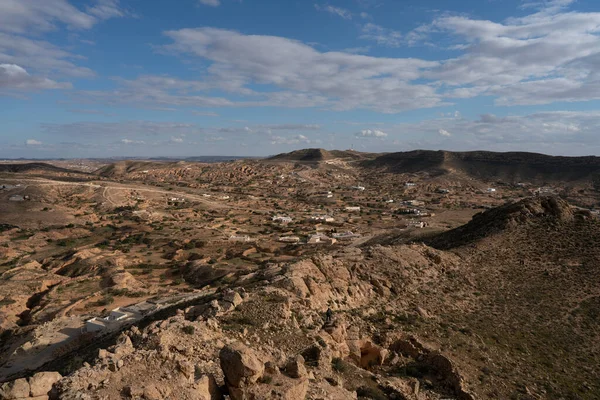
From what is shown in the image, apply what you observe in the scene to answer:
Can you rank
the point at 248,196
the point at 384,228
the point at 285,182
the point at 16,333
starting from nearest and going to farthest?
the point at 16,333 < the point at 384,228 < the point at 248,196 < the point at 285,182

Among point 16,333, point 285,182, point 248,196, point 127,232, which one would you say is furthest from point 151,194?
point 16,333

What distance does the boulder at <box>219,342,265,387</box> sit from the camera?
7.18 metres

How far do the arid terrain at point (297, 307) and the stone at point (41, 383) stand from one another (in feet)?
0.10

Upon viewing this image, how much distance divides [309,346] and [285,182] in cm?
9195

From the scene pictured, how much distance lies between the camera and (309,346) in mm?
10203

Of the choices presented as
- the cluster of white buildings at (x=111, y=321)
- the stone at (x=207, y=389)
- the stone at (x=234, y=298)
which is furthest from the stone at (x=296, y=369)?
the cluster of white buildings at (x=111, y=321)

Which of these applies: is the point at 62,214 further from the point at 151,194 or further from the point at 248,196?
the point at 248,196

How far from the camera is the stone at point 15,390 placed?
6.57 m

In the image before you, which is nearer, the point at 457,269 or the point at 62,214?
the point at 457,269

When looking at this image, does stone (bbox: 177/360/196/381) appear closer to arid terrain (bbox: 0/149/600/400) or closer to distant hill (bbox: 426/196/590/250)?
arid terrain (bbox: 0/149/600/400)

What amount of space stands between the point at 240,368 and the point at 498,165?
390 feet

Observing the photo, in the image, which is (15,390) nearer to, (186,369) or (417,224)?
(186,369)

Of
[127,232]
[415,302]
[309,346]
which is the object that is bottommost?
[127,232]

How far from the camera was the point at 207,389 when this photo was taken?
7426 mm
